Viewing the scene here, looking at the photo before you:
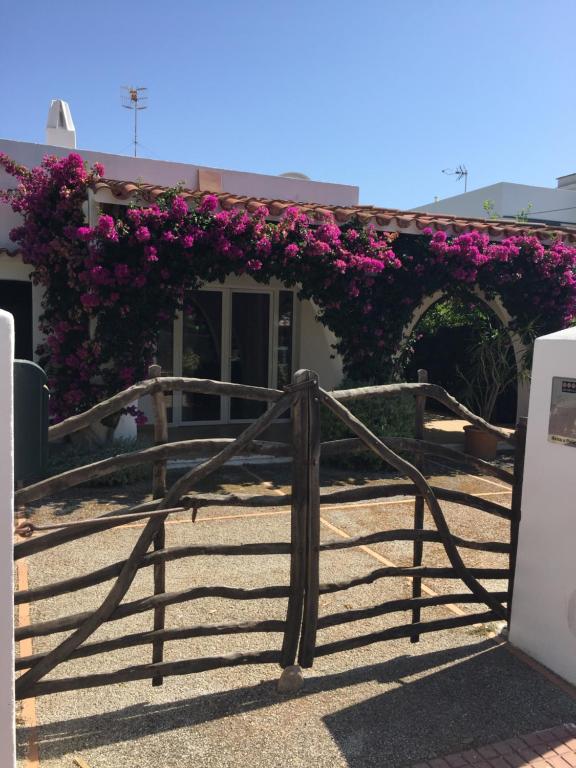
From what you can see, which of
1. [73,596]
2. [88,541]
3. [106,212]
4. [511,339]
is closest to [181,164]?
[106,212]

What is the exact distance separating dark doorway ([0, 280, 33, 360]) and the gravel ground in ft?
15.5

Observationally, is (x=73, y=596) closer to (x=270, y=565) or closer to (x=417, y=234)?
(x=270, y=565)

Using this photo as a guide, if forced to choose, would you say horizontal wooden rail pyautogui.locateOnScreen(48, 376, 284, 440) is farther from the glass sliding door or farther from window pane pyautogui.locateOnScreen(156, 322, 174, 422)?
the glass sliding door

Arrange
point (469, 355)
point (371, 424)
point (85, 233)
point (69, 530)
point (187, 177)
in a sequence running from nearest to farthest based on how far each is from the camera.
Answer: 1. point (69, 530)
2. point (85, 233)
3. point (371, 424)
4. point (187, 177)
5. point (469, 355)

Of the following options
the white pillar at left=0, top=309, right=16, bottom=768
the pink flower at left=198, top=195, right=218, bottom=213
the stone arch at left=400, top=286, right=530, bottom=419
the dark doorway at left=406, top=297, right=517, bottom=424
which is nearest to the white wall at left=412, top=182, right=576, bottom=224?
the dark doorway at left=406, top=297, right=517, bottom=424

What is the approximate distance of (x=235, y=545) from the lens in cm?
314

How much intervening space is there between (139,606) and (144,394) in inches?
36.7

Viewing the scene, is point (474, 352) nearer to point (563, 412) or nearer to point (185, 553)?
point (563, 412)

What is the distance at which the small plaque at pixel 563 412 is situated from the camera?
130 inches

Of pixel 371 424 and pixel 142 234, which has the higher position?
pixel 142 234

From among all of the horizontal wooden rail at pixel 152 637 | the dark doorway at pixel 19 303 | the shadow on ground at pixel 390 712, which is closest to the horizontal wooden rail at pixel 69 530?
the horizontal wooden rail at pixel 152 637

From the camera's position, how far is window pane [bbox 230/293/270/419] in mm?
11016

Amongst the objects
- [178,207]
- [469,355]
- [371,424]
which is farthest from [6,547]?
[469,355]

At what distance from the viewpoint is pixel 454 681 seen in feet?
10.9
